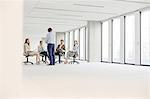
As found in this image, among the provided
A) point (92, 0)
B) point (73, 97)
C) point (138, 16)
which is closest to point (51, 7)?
point (92, 0)

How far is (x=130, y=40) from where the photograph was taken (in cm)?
1384

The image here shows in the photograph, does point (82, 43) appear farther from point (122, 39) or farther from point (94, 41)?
point (122, 39)

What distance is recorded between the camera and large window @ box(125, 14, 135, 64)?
13.4m

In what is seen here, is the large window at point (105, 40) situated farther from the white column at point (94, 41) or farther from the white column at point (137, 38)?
the white column at point (137, 38)

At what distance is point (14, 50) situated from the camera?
6.76 feet

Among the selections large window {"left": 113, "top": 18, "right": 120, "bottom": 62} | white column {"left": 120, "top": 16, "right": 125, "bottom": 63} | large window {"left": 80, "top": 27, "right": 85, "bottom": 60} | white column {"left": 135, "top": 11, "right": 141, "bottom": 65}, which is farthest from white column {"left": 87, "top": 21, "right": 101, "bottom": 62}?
large window {"left": 80, "top": 27, "right": 85, "bottom": 60}

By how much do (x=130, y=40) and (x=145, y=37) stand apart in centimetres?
149

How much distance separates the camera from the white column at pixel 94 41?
16.3m

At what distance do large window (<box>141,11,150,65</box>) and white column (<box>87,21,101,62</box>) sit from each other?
4399mm

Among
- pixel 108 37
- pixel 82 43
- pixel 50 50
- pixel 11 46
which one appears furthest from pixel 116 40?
pixel 11 46

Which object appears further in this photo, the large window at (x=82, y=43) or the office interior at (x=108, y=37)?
the large window at (x=82, y=43)

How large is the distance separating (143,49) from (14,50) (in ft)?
36.9

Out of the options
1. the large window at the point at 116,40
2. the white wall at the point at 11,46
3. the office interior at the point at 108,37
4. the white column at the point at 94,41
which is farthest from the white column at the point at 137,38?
the white wall at the point at 11,46

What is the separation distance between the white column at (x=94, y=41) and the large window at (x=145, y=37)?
4399 mm
